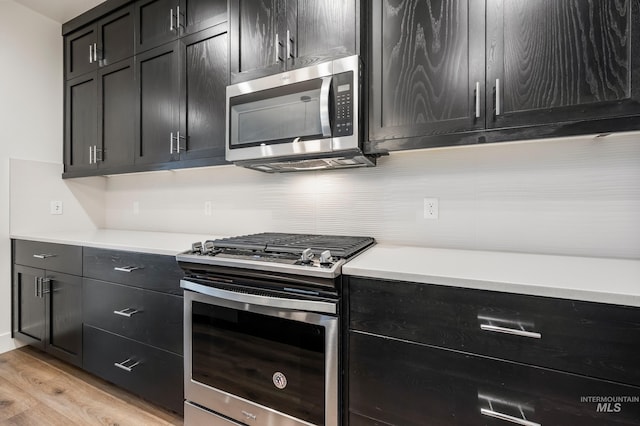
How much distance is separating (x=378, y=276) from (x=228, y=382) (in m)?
0.89

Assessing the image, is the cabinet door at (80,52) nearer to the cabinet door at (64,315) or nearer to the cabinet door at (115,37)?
the cabinet door at (115,37)

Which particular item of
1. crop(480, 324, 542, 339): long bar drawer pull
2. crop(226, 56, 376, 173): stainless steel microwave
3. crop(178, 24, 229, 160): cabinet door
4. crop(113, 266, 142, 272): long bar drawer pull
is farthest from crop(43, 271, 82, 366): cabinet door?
crop(480, 324, 542, 339): long bar drawer pull

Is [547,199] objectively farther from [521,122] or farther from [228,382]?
[228,382]

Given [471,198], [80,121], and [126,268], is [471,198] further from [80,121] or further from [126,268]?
[80,121]

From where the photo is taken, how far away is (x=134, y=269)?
1.71 metres

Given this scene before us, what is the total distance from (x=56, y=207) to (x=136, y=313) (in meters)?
1.64

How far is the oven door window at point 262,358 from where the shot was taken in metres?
1.21

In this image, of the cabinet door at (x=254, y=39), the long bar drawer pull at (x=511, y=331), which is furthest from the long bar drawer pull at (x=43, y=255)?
the long bar drawer pull at (x=511, y=331)

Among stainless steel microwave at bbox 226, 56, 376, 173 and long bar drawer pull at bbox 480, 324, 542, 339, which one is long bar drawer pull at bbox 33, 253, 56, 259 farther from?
long bar drawer pull at bbox 480, 324, 542, 339

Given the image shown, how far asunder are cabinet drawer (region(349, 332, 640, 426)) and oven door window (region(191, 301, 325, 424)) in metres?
0.16

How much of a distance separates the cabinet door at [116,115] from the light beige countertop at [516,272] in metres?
1.99

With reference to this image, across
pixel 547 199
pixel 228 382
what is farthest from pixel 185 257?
pixel 547 199
